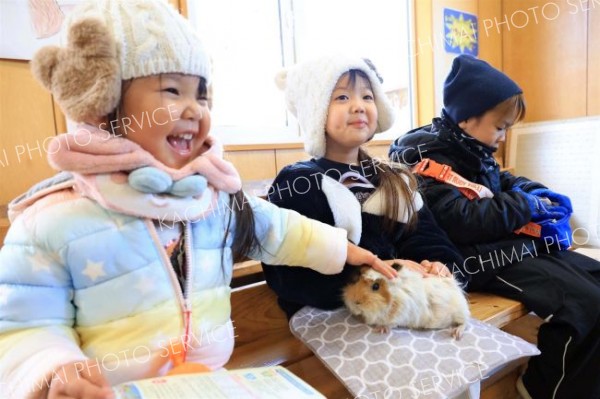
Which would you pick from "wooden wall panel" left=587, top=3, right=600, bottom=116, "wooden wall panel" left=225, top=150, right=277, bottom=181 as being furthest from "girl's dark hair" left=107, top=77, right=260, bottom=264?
"wooden wall panel" left=587, top=3, right=600, bottom=116

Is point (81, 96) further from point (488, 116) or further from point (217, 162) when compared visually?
point (488, 116)

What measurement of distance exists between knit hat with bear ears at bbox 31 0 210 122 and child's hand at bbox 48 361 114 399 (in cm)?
35

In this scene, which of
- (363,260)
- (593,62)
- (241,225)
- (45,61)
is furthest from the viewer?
(593,62)

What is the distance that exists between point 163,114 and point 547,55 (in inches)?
103

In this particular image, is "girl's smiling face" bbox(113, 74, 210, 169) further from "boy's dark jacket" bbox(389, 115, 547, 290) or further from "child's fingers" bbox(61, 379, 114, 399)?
"boy's dark jacket" bbox(389, 115, 547, 290)

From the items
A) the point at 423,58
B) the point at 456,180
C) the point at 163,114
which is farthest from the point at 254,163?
the point at 423,58

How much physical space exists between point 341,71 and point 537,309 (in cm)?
83

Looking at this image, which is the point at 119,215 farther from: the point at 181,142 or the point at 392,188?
the point at 392,188

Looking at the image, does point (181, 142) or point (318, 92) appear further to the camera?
point (318, 92)

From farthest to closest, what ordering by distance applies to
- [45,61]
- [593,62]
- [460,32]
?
1. [460,32]
2. [593,62]
3. [45,61]

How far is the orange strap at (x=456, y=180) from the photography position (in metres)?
1.18

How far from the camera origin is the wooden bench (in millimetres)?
912

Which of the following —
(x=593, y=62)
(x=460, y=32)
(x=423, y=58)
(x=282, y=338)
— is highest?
(x=460, y=32)

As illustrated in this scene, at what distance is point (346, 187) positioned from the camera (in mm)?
950
